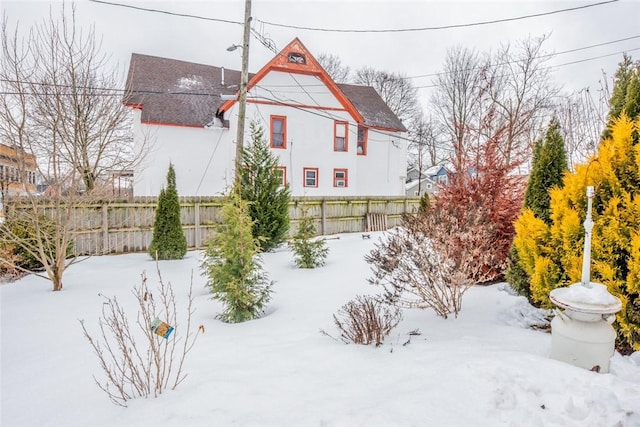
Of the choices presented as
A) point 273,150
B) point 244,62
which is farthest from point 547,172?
point 273,150

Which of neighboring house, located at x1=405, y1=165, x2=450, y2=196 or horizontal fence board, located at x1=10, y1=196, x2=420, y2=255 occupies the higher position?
neighboring house, located at x1=405, y1=165, x2=450, y2=196

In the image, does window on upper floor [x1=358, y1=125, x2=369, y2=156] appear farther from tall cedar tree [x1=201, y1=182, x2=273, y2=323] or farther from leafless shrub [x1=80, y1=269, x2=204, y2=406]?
leafless shrub [x1=80, y1=269, x2=204, y2=406]

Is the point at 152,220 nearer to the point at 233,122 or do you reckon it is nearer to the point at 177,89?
the point at 233,122

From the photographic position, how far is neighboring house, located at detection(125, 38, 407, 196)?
15961 mm

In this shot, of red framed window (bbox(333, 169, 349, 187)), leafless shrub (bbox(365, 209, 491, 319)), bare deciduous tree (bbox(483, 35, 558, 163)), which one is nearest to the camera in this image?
leafless shrub (bbox(365, 209, 491, 319))

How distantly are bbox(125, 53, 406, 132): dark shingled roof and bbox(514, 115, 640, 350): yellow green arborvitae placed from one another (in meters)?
15.9

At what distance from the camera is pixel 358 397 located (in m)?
2.46

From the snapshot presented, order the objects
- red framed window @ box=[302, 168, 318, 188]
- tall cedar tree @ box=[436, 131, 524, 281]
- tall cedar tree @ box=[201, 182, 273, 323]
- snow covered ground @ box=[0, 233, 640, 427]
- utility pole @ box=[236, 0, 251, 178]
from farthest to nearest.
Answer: red framed window @ box=[302, 168, 318, 188]
utility pole @ box=[236, 0, 251, 178]
tall cedar tree @ box=[436, 131, 524, 281]
tall cedar tree @ box=[201, 182, 273, 323]
snow covered ground @ box=[0, 233, 640, 427]

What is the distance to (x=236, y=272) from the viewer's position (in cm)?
487

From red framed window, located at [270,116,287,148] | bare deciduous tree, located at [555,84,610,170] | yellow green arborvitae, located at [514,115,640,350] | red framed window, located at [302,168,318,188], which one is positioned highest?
red framed window, located at [270,116,287,148]

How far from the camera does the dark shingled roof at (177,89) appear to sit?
15.8 m

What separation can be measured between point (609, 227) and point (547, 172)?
149cm

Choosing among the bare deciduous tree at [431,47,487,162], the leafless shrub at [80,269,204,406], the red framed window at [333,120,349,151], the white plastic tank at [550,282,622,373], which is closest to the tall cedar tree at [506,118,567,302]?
the white plastic tank at [550,282,622,373]

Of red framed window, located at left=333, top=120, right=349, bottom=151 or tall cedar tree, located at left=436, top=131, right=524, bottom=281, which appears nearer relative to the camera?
tall cedar tree, located at left=436, top=131, right=524, bottom=281
